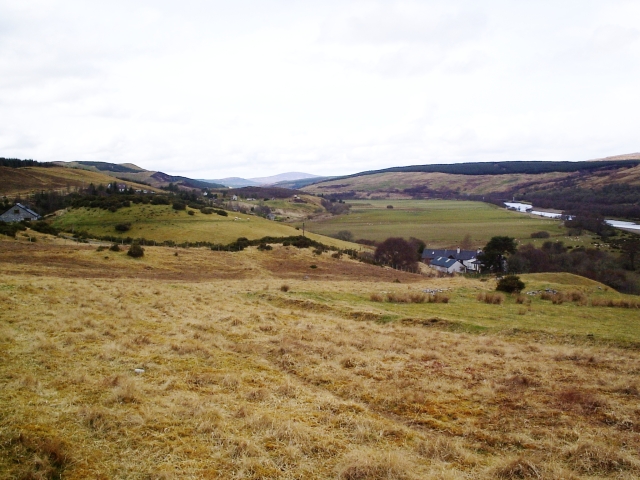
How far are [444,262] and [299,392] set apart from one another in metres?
85.0

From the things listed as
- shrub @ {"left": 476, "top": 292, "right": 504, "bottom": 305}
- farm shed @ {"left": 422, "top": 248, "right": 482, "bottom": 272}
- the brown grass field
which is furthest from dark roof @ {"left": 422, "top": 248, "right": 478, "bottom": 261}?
the brown grass field

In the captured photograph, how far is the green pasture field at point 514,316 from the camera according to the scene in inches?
649

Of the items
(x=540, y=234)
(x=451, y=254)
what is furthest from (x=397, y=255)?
(x=540, y=234)

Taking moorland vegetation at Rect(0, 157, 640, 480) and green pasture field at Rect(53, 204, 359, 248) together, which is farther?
green pasture field at Rect(53, 204, 359, 248)

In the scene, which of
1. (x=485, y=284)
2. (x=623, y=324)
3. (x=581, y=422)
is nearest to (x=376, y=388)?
(x=581, y=422)

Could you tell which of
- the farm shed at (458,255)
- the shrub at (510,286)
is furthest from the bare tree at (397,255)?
the shrub at (510,286)

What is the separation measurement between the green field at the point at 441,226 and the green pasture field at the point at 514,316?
79699 mm

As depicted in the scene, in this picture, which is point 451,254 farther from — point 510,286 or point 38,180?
point 38,180

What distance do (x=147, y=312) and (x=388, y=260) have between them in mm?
57118

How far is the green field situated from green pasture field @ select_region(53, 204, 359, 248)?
40.7 meters

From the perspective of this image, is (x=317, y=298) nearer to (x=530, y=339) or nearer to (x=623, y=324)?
(x=530, y=339)

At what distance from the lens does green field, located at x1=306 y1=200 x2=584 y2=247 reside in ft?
368

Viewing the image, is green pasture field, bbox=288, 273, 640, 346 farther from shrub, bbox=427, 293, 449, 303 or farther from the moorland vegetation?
shrub, bbox=427, 293, 449, 303

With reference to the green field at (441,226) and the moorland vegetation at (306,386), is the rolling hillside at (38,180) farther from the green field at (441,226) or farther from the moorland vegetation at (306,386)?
the moorland vegetation at (306,386)
